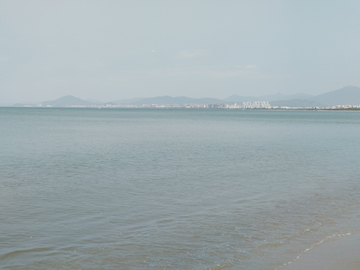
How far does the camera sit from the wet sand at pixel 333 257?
7102mm

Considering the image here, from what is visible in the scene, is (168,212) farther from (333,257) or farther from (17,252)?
(333,257)

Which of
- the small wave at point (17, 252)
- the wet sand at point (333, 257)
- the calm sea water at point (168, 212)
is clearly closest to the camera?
the wet sand at point (333, 257)

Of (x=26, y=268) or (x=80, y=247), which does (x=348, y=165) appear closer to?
(x=80, y=247)

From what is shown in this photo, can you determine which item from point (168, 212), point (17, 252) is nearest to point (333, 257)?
point (168, 212)

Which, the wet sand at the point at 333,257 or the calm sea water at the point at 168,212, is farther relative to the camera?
the calm sea water at the point at 168,212

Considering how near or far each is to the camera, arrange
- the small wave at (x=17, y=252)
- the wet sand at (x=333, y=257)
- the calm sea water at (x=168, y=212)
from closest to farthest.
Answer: the wet sand at (x=333, y=257) → the small wave at (x=17, y=252) → the calm sea water at (x=168, y=212)

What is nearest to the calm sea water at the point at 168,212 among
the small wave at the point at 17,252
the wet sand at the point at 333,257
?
the small wave at the point at 17,252

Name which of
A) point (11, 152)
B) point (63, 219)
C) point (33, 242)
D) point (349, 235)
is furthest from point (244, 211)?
point (11, 152)

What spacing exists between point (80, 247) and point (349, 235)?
6562mm

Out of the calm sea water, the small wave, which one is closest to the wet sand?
the calm sea water

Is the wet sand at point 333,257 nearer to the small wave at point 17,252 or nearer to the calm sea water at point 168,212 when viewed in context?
the calm sea water at point 168,212

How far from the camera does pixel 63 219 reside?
404 inches

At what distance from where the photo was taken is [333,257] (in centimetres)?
757

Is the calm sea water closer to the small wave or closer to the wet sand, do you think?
the small wave
